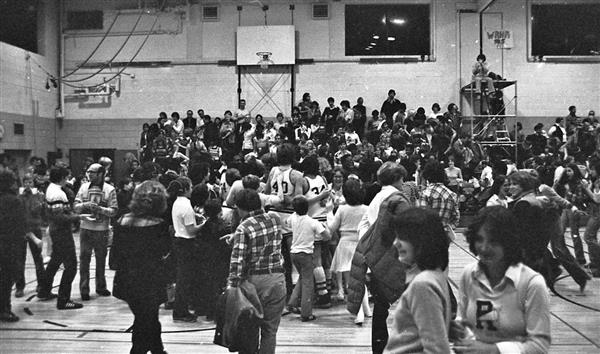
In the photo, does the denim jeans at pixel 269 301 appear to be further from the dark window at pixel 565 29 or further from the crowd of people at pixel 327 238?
the dark window at pixel 565 29

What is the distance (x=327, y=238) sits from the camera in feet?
16.8

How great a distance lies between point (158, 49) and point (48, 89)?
1046 cm

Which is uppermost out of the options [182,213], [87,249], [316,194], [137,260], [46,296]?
[316,194]

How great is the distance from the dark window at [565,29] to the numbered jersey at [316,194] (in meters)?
3.85

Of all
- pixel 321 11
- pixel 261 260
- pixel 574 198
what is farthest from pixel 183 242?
pixel 321 11

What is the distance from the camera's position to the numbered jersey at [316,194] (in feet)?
17.4

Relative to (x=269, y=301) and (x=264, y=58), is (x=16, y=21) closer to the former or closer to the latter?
(x=269, y=301)

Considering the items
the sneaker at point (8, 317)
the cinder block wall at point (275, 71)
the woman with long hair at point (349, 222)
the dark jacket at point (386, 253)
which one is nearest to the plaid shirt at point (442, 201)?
the dark jacket at point (386, 253)

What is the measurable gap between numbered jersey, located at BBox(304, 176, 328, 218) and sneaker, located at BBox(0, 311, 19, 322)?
249 cm

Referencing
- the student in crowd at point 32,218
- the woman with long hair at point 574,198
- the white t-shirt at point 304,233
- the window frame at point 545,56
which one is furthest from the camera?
the window frame at point 545,56

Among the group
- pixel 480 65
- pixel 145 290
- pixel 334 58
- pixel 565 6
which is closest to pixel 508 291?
pixel 145 290

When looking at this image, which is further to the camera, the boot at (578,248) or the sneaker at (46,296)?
the boot at (578,248)

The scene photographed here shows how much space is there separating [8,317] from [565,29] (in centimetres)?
1179

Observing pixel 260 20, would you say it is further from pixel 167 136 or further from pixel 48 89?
pixel 48 89
